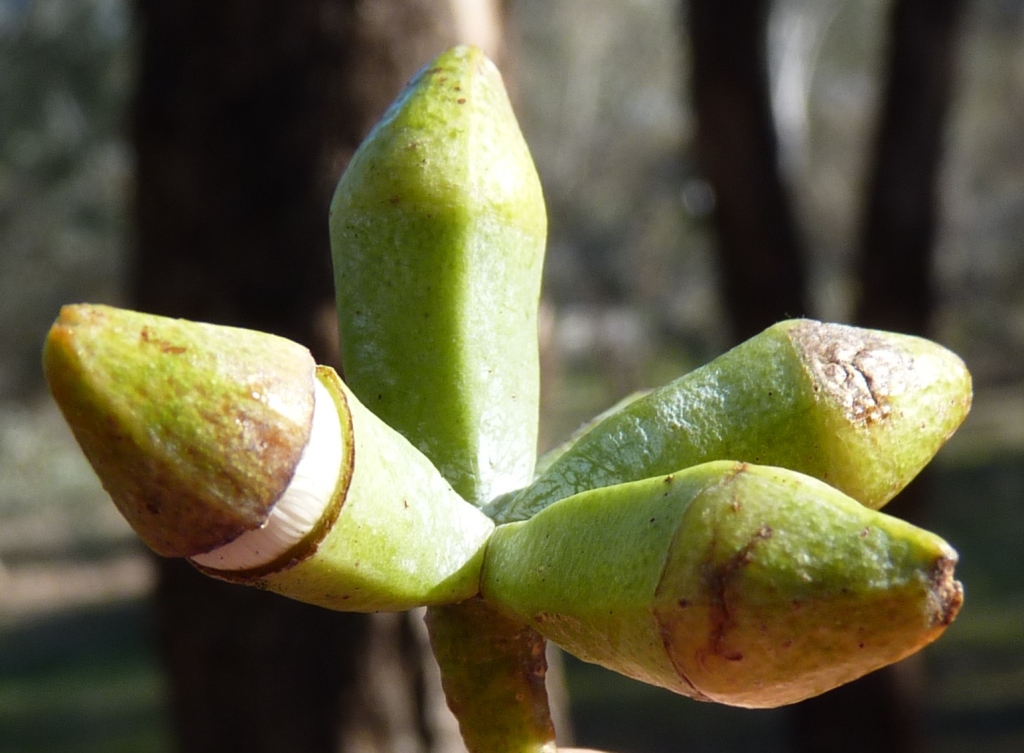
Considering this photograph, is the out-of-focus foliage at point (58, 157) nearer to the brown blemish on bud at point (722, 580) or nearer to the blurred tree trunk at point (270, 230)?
the blurred tree trunk at point (270, 230)

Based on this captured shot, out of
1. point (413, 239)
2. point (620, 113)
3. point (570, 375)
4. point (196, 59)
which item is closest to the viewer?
point (413, 239)

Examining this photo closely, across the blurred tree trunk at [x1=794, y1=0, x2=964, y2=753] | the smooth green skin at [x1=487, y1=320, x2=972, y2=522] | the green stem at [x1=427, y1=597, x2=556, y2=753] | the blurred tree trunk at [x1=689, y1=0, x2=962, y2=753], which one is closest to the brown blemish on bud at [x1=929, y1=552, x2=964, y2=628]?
the smooth green skin at [x1=487, y1=320, x2=972, y2=522]

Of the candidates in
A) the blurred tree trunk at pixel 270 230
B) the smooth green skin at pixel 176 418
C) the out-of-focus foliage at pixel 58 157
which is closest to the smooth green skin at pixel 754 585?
the smooth green skin at pixel 176 418

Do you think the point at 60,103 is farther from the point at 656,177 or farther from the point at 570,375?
the point at 570,375

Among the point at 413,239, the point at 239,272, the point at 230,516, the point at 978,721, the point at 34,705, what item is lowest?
the point at 34,705

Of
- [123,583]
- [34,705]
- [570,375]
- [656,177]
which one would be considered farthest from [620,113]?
[34,705]
